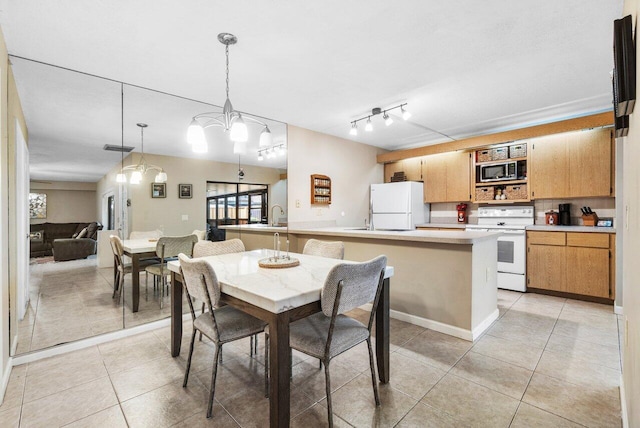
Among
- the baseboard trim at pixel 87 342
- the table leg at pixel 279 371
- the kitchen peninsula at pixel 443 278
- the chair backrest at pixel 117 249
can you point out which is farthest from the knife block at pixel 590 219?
the chair backrest at pixel 117 249

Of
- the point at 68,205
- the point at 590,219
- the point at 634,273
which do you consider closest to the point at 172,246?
the point at 68,205

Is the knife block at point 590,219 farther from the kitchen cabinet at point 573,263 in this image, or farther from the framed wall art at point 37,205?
the framed wall art at point 37,205

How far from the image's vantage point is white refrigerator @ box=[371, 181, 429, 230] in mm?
5113

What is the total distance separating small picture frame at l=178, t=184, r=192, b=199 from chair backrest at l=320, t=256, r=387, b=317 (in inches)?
101

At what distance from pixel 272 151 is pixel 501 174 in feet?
11.5

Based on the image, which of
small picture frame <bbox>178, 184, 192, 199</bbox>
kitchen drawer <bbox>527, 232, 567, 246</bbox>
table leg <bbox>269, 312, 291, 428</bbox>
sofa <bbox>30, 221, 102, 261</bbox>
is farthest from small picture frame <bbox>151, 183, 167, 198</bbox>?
kitchen drawer <bbox>527, 232, 567, 246</bbox>

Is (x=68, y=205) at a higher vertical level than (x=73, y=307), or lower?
higher

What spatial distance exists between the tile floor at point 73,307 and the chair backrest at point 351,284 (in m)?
2.38

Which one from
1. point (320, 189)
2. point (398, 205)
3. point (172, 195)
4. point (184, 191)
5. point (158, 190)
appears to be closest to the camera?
point (158, 190)

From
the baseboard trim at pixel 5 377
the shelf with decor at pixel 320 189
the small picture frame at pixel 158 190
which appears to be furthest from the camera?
the shelf with decor at pixel 320 189

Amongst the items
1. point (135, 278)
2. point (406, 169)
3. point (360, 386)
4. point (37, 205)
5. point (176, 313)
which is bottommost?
point (360, 386)

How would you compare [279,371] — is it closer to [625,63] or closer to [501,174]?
[625,63]

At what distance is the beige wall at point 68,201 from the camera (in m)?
2.70

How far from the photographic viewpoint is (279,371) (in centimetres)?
137
